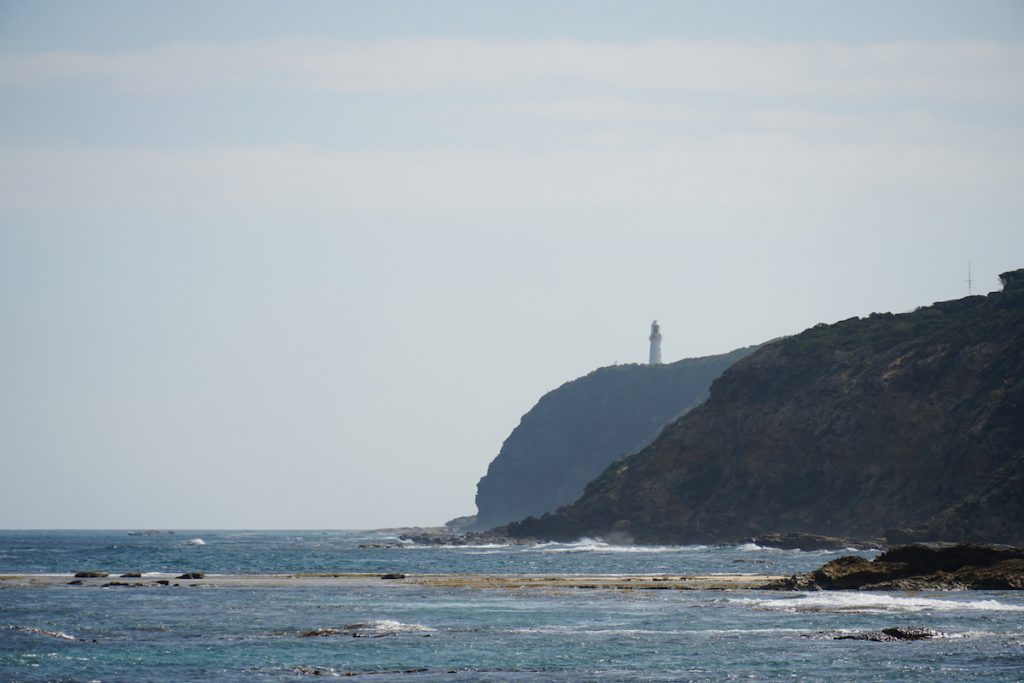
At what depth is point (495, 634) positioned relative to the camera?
150 ft

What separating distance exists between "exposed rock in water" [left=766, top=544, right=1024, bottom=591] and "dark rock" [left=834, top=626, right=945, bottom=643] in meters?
20.0

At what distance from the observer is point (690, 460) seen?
559ft

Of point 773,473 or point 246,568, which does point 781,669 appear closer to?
point 246,568

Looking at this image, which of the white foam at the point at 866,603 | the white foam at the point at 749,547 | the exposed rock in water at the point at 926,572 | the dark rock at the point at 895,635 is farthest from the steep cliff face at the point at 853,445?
the dark rock at the point at 895,635

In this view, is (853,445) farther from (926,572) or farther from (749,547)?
(926,572)

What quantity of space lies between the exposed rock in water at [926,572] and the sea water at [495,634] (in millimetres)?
2661

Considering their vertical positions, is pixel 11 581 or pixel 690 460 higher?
pixel 690 460

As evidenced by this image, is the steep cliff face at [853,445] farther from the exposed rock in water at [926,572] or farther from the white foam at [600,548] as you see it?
the exposed rock in water at [926,572]

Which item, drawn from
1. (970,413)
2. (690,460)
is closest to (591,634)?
(970,413)

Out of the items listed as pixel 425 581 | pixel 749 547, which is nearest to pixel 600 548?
pixel 749 547

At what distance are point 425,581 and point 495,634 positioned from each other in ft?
112

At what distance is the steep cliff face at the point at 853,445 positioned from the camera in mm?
130250

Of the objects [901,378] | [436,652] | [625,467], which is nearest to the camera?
[436,652]

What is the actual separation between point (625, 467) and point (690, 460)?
23089 millimetres
